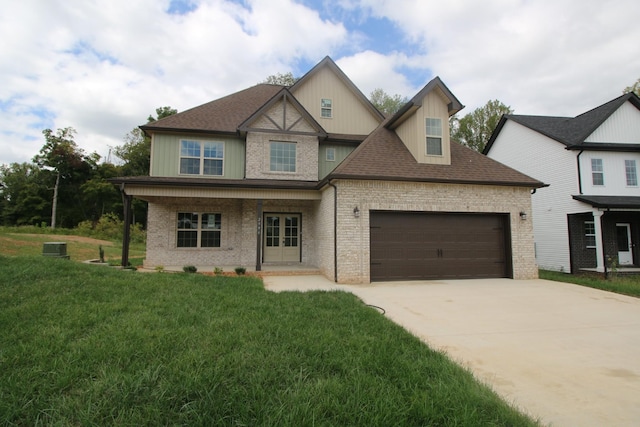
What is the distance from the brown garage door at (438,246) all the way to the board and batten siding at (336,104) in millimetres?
6233

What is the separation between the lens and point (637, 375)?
341 cm

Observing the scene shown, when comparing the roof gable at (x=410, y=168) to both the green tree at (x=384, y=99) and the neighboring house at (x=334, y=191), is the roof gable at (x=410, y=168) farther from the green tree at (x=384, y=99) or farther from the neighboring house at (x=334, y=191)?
the green tree at (x=384, y=99)

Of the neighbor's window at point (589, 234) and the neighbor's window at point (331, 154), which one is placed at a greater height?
the neighbor's window at point (331, 154)

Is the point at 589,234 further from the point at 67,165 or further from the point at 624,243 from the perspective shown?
the point at 67,165

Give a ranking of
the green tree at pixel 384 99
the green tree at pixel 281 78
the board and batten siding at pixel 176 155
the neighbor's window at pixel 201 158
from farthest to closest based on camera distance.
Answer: the green tree at pixel 384 99
the green tree at pixel 281 78
the neighbor's window at pixel 201 158
the board and batten siding at pixel 176 155

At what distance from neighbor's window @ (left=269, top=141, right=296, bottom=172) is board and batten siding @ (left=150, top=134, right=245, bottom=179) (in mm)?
1384

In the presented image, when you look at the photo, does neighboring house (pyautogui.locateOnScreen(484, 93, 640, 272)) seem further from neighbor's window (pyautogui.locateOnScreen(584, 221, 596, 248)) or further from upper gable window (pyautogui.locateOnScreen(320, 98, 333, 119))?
upper gable window (pyautogui.locateOnScreen(320, 98, 333, 119))

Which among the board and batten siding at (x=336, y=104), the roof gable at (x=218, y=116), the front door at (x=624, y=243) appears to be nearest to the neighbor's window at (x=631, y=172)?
the front door at (x=624, y=243)

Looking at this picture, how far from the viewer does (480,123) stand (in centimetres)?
2938

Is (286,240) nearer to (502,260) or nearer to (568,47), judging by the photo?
(502,260)

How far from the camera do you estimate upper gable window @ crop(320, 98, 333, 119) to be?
47.1ft

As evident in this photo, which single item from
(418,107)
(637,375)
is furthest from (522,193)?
(637,375)

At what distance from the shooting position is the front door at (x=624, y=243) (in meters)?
15.0

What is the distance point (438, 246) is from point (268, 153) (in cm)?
767
